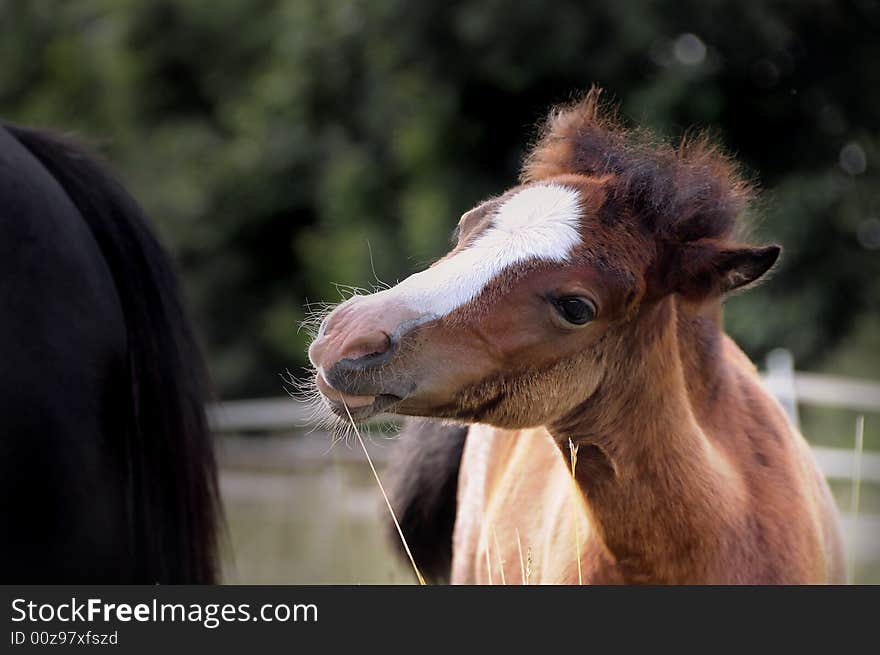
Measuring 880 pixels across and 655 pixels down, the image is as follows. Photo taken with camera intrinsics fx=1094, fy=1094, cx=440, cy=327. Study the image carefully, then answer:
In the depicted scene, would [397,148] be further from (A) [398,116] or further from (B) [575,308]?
(B) [575,308]

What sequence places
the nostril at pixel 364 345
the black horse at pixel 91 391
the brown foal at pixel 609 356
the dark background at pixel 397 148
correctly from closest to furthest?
the nostril at pixel 364 345
the brown foal at pixel 609 356
the black horse at pixel 91 391
the dark background at pixel 397 148

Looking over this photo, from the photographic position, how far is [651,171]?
2568 millimetres

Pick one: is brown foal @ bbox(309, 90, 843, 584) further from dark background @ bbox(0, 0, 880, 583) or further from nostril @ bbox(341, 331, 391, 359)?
dark background @ bbox(0, 0, 880, 583)

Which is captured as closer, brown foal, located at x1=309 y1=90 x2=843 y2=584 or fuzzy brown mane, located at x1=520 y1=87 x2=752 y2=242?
brown foal, located at x1=309 y1=90 x2=843 y2=584

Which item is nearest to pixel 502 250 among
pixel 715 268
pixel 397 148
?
pixel 715 268

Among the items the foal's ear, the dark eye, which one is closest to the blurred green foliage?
the dark eye

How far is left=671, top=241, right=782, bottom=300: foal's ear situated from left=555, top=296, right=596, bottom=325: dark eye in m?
0.26

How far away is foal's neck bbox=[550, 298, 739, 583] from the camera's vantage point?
102 inches

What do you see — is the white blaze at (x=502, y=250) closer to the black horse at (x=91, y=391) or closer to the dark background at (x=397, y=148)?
the black horse at (x=91, y=391)

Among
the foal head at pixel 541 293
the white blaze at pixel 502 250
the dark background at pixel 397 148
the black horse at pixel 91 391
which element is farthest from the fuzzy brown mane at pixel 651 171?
the dark background at pixel 397 148

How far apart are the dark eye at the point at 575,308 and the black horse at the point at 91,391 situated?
1.26 meters

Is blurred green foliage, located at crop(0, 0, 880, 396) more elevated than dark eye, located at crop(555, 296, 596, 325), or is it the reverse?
blurred green foliage, located at crop(0, 0, 880, 396)

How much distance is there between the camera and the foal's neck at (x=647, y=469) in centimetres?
258

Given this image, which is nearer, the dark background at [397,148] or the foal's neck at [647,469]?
the foal's neck at [647,469]
